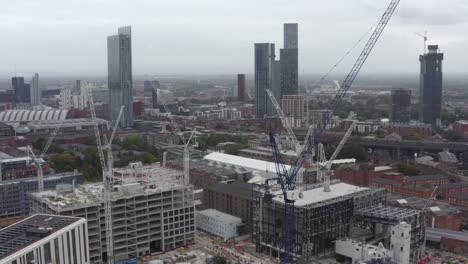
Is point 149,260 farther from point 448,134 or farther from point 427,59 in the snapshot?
point 427,59

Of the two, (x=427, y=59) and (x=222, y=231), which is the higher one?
(x=427, y=59)

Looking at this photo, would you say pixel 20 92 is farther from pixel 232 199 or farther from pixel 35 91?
pixel 232 199

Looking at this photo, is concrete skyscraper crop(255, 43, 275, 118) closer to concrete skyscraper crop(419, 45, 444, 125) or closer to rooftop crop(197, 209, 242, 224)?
concrete skyscraper crop(419, 45, 444, 125)

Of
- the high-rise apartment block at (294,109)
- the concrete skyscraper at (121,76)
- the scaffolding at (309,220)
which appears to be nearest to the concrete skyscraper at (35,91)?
the concrete skyscraper at (121,76)

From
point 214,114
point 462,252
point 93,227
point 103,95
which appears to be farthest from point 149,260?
point 103,95

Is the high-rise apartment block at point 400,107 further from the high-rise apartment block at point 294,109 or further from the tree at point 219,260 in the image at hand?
the tree at point 219,260

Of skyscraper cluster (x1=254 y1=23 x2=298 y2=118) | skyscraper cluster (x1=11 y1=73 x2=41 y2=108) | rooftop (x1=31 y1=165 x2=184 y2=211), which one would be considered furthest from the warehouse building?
skyscraper cluster (x1=11 y1=73 x2=41 y2=108)
